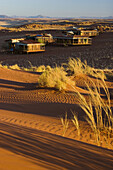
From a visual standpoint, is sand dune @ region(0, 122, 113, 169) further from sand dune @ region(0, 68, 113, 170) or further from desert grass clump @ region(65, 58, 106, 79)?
desert grass clump @ region(65, 58, 106, 79)

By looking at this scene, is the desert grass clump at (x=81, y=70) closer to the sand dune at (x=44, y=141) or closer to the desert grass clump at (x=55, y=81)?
the desert grass clump at (x=55, y=81)

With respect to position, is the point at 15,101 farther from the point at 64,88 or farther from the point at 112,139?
the point at 112,139

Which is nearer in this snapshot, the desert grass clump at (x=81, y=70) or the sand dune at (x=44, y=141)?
the sand dune at (x=44, y=141)

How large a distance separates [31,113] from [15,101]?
1571mm

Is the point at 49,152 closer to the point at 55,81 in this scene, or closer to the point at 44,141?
the point at 44,141

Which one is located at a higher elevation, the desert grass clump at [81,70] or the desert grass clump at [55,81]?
the desert grass clump at [55,81]

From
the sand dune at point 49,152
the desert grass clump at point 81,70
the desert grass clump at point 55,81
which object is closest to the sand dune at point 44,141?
the sand dune at point 49,152

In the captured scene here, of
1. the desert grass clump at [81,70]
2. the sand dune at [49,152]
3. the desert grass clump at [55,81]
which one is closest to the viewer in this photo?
the sand dune at [49,152]

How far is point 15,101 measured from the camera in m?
8.38

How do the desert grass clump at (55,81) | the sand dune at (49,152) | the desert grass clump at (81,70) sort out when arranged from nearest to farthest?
the sand dune at (49,152) → the desert grass clump at (55,81) → the desert grass clump at (81,70)

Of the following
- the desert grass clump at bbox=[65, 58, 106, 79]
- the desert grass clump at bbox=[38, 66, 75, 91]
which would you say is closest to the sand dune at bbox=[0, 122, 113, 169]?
the desert grass clump at bbox=[38, 66, 75, 91]

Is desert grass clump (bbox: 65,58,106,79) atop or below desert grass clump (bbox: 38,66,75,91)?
below

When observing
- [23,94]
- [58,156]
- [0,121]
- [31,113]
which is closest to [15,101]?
[23,94]

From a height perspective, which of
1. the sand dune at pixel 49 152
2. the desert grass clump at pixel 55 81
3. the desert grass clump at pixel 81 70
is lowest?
the desert grass clump at pixel 81 70
